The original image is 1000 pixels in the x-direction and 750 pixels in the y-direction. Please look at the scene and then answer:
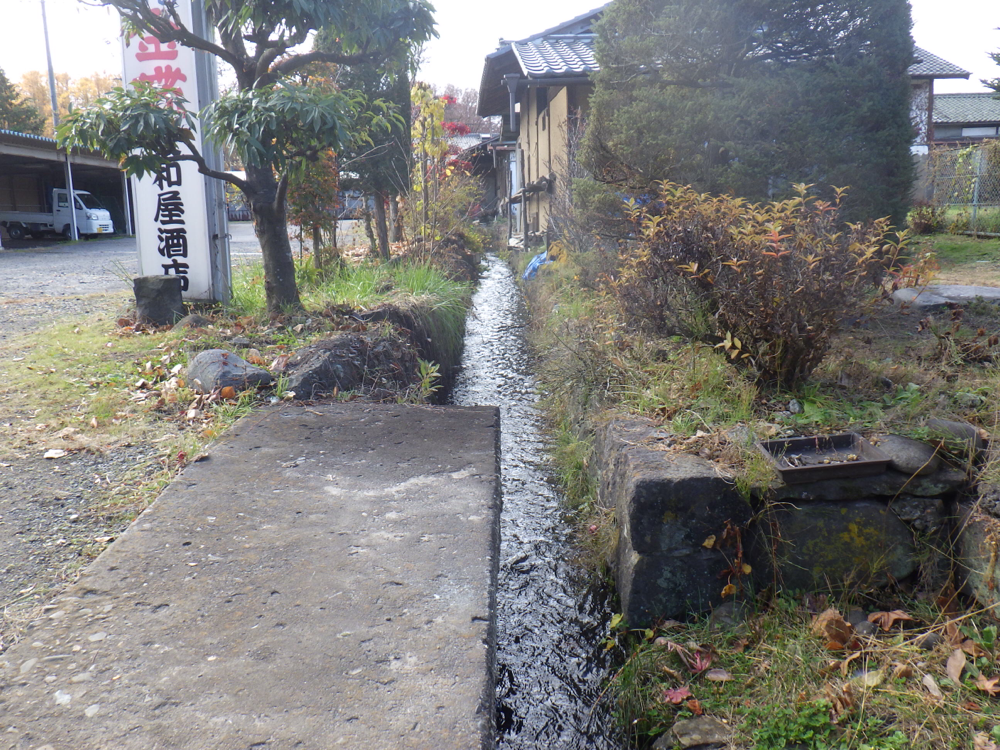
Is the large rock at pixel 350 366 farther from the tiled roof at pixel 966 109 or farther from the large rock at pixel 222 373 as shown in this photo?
the tiled roof at pixel 966 109

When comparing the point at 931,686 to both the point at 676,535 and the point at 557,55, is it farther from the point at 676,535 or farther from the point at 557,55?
the point at 557,55

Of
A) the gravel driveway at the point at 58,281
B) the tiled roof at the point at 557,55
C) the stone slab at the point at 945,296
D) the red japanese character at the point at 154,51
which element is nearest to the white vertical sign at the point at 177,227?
the red japanese character at the point at 154,51

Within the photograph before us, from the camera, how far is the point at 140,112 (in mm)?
4969

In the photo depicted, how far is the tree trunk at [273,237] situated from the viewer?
5914 mm

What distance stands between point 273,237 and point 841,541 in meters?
4.90

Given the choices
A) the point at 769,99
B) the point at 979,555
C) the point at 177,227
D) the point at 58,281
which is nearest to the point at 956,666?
the point at 979,555

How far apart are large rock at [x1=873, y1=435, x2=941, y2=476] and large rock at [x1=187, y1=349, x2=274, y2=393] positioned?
11.0ft

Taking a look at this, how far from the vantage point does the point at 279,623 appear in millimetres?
1956

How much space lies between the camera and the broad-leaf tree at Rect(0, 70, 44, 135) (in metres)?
24.1

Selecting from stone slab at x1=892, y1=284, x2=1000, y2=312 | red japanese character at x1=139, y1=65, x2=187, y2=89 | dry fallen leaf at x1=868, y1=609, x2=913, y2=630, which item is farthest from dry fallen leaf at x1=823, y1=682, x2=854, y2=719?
red japanese character at x1=139, y1=65, x2=187, y2=89

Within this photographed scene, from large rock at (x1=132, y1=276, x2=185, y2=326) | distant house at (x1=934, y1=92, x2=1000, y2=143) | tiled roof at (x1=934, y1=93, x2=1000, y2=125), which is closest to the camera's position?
large rock at (x1=132, y1=276, x2=185, y2=326)

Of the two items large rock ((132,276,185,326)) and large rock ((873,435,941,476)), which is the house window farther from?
large rock ((873,435,941,476))

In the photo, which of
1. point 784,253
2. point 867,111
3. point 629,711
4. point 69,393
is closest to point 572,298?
point 867,111

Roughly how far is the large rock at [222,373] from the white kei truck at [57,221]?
19697mm
